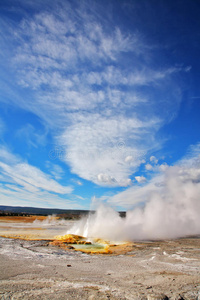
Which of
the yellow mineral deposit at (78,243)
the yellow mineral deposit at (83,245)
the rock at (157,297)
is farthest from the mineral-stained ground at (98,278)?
the yellow mineral deposit at (78,243)

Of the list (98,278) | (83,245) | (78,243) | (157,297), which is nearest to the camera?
(157,297)

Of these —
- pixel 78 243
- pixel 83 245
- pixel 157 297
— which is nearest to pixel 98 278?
pixel 157 297

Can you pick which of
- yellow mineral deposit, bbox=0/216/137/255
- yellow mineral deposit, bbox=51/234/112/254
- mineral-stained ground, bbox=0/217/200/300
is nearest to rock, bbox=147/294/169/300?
mineral-stained ground, bbox=0/217/200/300

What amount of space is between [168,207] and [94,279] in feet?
109

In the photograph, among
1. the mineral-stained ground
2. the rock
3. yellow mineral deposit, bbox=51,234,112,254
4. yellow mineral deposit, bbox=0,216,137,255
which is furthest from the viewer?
yellow mineral deposit, bbox=0,216,137,255

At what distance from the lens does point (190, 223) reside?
37.2m

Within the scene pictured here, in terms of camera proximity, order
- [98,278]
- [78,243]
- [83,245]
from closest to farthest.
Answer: [98,278], [83,245], [78,243]

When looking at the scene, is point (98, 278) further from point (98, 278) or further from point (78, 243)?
point (78, 243)

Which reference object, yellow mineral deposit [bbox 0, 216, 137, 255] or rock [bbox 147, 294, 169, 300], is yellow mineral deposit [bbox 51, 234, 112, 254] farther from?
rock [bbox 147, 294, 169, 300]

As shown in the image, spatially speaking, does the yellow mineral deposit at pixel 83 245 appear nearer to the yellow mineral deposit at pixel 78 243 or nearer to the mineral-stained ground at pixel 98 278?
the yellow mineral deposit at pixel 78 243

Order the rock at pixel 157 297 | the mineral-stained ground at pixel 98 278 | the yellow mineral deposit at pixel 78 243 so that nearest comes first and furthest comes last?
the rock at pixel 157 297 < the mineral-stained ground at pixel 98 278 < the yellow mineral deposit at pixel 78 243

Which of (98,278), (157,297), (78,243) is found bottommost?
(98,278)

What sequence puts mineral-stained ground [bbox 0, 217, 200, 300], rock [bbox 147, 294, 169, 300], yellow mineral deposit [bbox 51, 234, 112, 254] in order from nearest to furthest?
rock [bbox 147, 294, 169, 300] < mineral-stained ground [bbox 0, 217, 200, 300] < yellow mineral deposit [bbox 51, 234, 112, 254]

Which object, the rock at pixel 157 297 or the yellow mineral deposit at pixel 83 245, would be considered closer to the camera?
the rock at pixel 157 297
